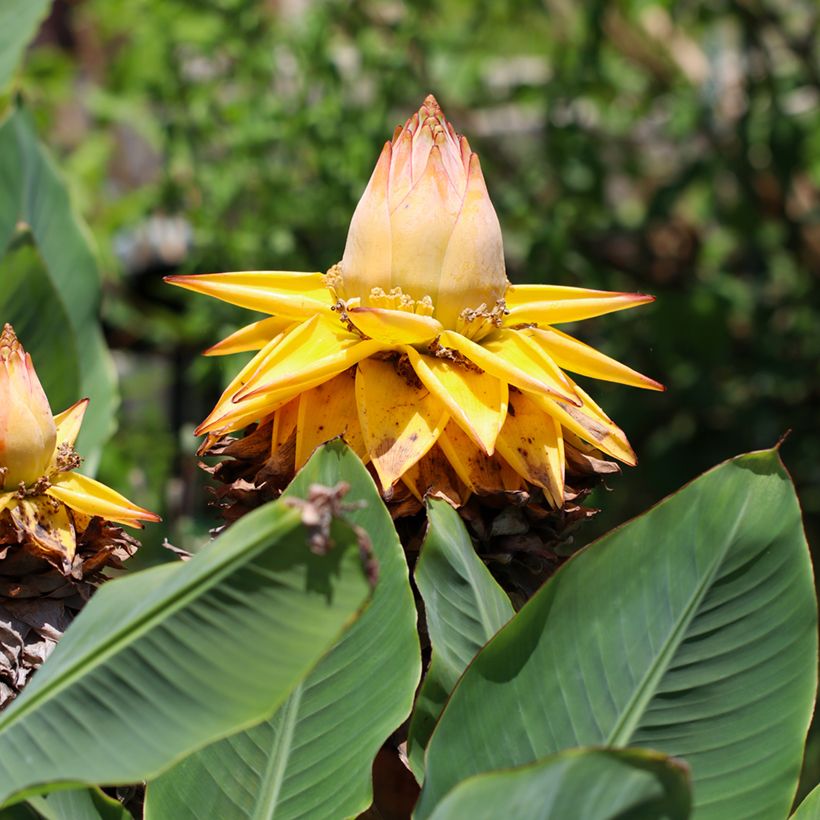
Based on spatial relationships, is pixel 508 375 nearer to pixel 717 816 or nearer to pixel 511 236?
pixel 717 816

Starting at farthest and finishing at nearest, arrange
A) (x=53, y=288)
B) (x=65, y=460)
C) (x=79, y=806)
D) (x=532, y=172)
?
(x=532, y=172) → (x=53, y=288) → (x=65, y=460) → (x=79, y=806)

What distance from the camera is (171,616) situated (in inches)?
24.5

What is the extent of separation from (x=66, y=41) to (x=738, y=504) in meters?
4.73

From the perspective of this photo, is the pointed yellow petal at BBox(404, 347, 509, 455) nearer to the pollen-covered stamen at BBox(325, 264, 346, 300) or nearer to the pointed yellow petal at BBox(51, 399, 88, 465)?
the pollen-covered stamen at BBox(325, 264, 346, 300)

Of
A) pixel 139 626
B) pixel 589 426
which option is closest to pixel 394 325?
pixel 589 426

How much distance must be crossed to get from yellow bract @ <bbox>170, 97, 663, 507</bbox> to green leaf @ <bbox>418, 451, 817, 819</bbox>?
0.08 metres

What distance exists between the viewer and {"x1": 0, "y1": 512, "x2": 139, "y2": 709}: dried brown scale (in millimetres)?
782

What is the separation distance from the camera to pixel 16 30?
1633mm

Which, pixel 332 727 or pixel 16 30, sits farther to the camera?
pixel 16 30

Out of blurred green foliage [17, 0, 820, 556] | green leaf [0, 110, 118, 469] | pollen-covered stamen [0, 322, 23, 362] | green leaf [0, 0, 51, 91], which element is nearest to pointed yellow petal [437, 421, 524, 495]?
pollen-covered stamen [0, 322, 23, 362]

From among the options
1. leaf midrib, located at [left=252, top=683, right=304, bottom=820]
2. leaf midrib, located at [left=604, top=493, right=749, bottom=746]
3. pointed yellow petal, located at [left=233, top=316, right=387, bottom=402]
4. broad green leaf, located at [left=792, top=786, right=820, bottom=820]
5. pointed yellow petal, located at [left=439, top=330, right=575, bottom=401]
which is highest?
pointed yellow petal, located at [left=233, top=316, right=387, bottom=402]

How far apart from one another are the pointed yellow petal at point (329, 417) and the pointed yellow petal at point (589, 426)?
127 millimetres

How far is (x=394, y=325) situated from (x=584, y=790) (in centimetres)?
33

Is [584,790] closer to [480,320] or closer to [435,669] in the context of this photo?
[435,669]
